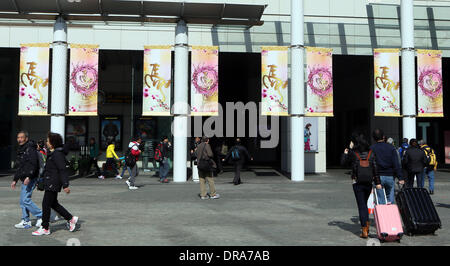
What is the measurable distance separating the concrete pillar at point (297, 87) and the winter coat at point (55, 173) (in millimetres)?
11946

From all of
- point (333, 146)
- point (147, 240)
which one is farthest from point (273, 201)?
point (333, 146)

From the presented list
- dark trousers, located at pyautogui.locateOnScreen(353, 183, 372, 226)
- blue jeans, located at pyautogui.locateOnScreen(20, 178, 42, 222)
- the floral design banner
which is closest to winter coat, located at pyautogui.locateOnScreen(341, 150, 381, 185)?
dark trousers, located at pyautogui.locateOnScreen(353, 183, 372, 226)

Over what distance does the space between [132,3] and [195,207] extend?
9.67 meters

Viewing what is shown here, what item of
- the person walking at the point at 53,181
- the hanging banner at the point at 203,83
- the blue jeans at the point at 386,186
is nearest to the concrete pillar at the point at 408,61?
the hanging banner at the point at 203,83

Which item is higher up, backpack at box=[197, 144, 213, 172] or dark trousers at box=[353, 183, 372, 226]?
backpack at box=[197, 144, 213, 172]

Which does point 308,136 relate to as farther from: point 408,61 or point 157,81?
point 157,81

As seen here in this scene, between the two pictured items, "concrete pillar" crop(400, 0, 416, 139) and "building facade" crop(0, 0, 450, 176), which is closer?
"concrete pillar" crop(400, 0, 416, 139)

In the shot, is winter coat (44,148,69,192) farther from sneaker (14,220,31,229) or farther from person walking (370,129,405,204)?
person walking (370,129,405,204)

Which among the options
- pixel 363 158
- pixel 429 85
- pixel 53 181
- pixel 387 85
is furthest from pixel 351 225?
pixel 429 85

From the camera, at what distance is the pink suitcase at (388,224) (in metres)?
6.25

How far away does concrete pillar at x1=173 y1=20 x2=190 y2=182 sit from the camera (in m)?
16.8

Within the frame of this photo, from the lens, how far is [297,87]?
17344mm

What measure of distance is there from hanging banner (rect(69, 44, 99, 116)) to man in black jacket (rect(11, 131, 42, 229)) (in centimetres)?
959
